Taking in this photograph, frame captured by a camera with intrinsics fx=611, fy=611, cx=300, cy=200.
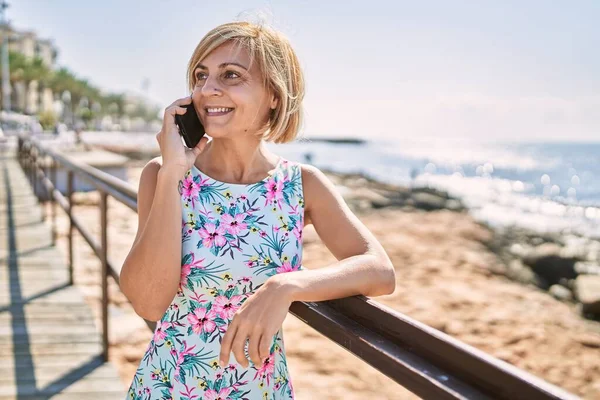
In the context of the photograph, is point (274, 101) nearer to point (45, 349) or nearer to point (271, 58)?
point (271, 58)

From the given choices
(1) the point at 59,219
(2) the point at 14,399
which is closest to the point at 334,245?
(2) the point at 14,399

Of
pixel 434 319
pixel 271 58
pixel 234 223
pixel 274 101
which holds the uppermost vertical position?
pixel 271 58

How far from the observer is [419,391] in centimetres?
89

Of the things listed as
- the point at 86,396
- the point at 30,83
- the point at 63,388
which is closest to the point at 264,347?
the point at 86,396

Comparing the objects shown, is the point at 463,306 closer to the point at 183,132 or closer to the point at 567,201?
the point at 183,132

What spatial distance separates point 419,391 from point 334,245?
2.20 ft

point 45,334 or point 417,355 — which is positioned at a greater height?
point 417,355

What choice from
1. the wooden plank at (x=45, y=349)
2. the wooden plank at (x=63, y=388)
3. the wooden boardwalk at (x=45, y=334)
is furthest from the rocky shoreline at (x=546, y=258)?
the wooden plank at (x=63, y=388)

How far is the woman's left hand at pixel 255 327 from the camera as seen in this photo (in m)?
1.16

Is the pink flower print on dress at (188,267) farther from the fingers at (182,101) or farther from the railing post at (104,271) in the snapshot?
the railing post at (104,271)

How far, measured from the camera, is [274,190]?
1544 mm

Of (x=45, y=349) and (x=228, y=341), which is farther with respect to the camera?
(x=45, y=349)

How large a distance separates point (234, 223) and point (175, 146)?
231 millimetres

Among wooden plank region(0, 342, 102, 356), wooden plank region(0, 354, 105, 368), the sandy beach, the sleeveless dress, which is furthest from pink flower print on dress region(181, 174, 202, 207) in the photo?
wooden plank region(0, 342, 102, 356)
